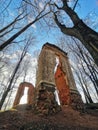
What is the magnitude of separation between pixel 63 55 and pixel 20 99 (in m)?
7.58

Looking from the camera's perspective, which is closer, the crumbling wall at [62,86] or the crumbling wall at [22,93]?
the crumbling wall at [62,86]

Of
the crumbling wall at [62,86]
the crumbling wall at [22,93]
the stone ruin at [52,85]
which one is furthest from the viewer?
the crumbling wall at [22,93]

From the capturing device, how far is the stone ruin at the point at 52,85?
7373 mm

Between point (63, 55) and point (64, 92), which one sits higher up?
point (63, 55)

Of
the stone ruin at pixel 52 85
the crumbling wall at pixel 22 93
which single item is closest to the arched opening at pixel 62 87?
the stone ruin at pixel 52 85

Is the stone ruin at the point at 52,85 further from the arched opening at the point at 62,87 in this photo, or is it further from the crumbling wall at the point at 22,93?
the crumbling wall at the point at 22,93

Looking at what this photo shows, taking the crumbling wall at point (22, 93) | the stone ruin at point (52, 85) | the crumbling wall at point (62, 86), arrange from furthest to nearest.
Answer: the crumbling wall at point (22, 93) < the crumbling wall at point (62, 86) < the stone ruin at point (52, 85)

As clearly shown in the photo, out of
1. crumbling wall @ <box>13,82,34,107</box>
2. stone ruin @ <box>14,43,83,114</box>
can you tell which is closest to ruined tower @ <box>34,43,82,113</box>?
stone ruin @ <box>14,43,83,114</box>

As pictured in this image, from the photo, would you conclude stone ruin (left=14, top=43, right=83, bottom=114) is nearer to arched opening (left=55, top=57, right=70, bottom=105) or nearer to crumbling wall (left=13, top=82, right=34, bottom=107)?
arched opening (left=55, top=57, right=70, bottom=105)

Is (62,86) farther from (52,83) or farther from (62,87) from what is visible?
(52,83)

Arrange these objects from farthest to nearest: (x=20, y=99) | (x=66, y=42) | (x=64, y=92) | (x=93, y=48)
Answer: (x=66, y=42) < (x=20, y=99) < (x=64, y=92) < (x=93, y=48)

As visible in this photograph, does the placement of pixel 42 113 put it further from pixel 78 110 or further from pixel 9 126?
pixel 78 110

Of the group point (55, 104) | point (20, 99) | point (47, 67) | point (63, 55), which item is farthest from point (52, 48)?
point (20, 99)

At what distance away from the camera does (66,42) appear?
17781 mm
